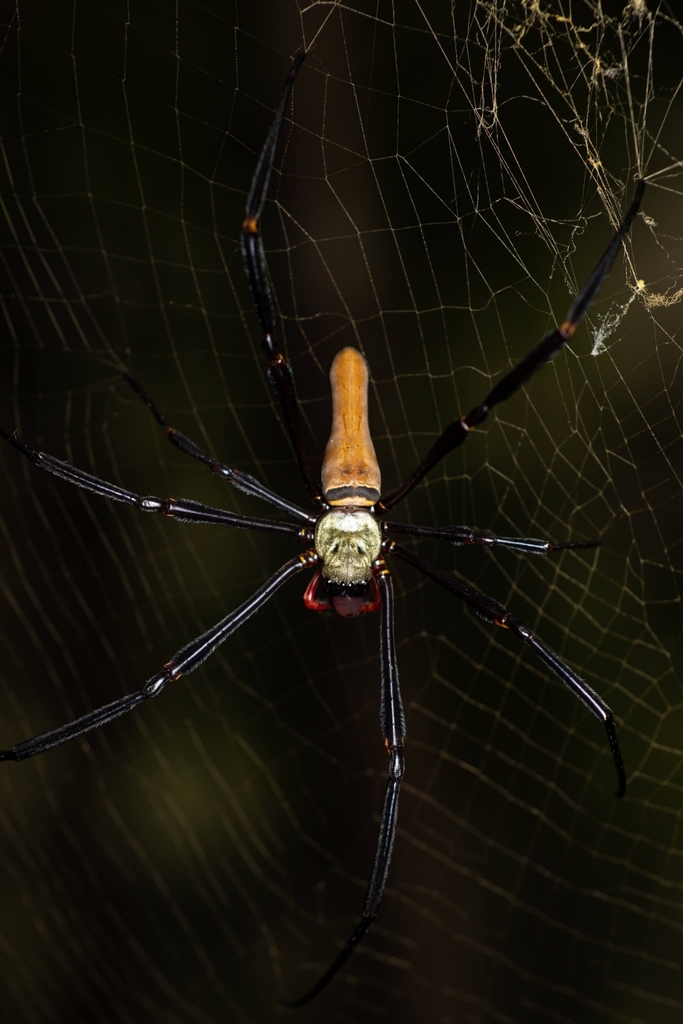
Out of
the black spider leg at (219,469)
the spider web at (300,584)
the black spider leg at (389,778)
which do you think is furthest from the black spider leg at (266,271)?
the spider web at (300,584)

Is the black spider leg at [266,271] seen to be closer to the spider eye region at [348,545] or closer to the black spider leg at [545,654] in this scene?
the spider eye region at [348,545]

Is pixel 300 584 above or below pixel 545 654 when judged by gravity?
above

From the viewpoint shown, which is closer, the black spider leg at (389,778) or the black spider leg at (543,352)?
the black spider leg at (543,352)

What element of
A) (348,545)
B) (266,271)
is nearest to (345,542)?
(348,545)

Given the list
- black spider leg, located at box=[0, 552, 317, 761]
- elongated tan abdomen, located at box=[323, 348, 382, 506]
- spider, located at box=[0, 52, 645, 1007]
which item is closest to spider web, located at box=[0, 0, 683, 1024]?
elongated tan abdomen, located at box=[323, 348, 382, 506]

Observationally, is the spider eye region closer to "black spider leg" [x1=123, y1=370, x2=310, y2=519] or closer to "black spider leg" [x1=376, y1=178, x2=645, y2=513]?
"black spider leg" [x1=123, y1=370, x2=310, y2=519]

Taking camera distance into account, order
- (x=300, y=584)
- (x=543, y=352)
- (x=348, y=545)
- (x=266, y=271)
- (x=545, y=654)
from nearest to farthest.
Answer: (x=543, y=352), (x=266, y=271), (x=545, y=654), (x=348, y=545), (x=300, y=584)

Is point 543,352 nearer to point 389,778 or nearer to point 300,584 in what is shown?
point 389,778
